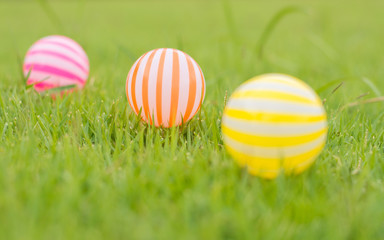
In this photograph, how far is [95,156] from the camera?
1.64 metres

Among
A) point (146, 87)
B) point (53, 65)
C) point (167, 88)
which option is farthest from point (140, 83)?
point (53, 65)

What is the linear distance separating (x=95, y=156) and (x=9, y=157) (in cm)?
36

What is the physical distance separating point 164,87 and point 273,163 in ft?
2.38

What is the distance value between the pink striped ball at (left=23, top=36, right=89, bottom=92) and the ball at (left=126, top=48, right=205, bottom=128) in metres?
0.79

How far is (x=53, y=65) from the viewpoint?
254 centimetres

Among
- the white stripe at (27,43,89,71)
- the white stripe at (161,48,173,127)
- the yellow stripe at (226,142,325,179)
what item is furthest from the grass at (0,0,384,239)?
the white stripe at (27,43,89,71)

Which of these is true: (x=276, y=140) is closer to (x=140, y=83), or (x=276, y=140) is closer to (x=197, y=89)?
(x=197, y=89)

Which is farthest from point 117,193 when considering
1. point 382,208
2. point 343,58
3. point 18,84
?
point 343,58

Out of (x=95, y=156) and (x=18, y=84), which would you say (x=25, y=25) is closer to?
(x=18, y=84)

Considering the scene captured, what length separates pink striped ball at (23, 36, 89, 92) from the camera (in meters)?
2.54

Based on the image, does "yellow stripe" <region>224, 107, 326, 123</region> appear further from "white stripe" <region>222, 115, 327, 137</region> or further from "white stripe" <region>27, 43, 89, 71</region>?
"white stripe" <region>27, 43, 89, 71</region>

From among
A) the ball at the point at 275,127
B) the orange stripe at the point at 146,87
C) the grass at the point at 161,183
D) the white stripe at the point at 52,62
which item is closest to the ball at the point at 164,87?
the orange stripe at the point at 146,87

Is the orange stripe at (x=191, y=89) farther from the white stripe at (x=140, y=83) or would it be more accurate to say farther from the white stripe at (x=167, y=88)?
the white stripe at (x=140, y=83)

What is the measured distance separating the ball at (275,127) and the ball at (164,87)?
0.47 meters
